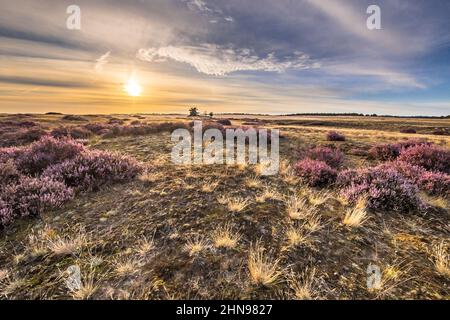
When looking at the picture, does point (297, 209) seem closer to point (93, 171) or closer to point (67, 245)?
point (67, 245)

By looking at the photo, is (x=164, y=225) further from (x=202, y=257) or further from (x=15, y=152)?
(x=15, y=152)

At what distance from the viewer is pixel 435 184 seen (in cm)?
748

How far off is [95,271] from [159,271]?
0.96 m

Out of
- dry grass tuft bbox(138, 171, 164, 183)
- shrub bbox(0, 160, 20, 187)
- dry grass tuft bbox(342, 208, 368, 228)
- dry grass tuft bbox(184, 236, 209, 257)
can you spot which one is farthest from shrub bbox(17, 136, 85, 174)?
dry grass tuft bbox(342, 208, 368, 228)

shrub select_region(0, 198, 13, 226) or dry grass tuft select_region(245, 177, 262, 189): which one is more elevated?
dry grass tuft select_region(245, 177, 262, 189)

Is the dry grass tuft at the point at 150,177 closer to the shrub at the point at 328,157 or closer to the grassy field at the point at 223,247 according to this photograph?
the grassy field at the point at 223,247

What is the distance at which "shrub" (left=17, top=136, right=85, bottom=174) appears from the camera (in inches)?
337

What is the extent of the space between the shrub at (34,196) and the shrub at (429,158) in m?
12.5

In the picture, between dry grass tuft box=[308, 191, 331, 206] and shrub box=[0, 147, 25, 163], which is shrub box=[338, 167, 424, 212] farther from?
shrub box=[0, 147, 25, 163]

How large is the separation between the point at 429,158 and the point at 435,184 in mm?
3446

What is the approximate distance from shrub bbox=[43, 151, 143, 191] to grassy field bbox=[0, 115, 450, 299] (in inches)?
26.0

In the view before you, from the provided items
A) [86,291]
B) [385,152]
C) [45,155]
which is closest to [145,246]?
[86,291]
